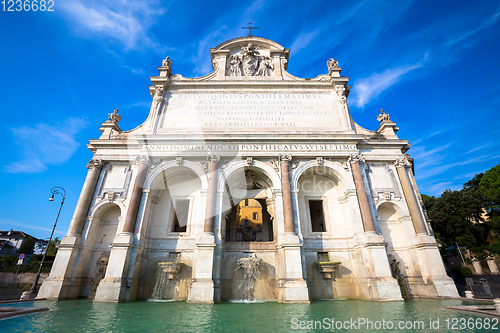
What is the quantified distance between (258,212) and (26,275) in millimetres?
30094

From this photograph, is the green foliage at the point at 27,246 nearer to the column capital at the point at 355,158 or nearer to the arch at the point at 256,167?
the arch at the point at 256,167

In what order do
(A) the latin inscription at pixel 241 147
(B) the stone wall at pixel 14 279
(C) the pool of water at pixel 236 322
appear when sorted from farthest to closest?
(B) the stone wall at pixel 14 279
(A) the latin inscription at pixel 241 147
(C) the pool of water at pixel 236 322

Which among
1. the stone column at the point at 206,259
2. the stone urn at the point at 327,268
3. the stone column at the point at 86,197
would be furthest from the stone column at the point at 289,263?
the stone column at the point at 86,197

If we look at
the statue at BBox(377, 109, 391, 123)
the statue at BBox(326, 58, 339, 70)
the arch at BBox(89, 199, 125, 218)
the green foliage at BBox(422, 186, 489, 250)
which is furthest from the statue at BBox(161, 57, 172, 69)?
the green foliage at BBox(422, 186, 489, 250)

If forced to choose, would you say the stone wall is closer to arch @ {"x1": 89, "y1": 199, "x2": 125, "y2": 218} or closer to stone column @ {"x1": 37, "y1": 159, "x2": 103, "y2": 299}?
stone column @ {"x1": 37, "y1": 159, "x2": 103, "y2": 299}

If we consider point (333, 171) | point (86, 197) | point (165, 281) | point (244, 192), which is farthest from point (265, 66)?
point (165, 281)

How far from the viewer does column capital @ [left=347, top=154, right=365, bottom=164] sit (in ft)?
53.8

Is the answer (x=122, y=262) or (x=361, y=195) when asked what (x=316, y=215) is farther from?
(x=122, y=262)

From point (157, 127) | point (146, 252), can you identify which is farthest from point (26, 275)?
point (157, 127)

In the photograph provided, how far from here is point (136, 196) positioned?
49.7 ft

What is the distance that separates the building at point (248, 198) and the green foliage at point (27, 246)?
169 feet

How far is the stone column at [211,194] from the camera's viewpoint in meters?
14.1

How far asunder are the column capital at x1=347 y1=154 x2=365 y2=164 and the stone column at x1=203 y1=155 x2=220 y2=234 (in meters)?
9.17

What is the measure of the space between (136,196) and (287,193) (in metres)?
9.69
